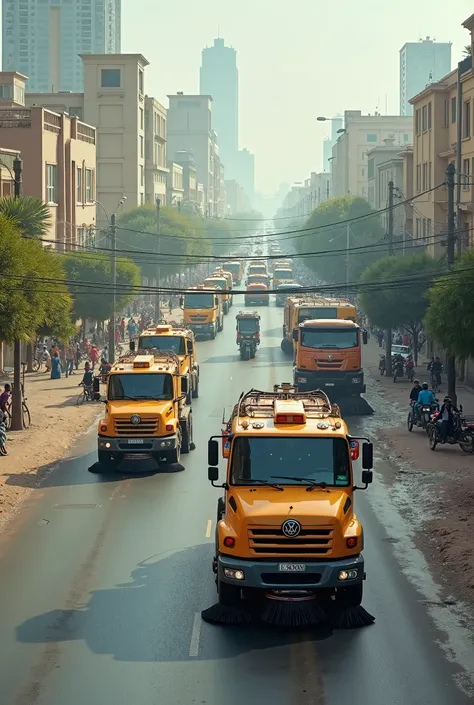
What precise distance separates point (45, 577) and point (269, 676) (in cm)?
637

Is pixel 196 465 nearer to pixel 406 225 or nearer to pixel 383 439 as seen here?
pixel 383 439

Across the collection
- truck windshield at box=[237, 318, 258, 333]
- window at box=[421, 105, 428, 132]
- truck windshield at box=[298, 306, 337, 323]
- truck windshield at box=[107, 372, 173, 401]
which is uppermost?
window at box=[421, 105, 428, 132]

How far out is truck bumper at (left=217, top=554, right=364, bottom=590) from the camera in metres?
16.4

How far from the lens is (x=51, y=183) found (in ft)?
236

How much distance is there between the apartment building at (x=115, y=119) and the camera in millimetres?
121250

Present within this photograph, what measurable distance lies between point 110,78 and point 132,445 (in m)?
98.0

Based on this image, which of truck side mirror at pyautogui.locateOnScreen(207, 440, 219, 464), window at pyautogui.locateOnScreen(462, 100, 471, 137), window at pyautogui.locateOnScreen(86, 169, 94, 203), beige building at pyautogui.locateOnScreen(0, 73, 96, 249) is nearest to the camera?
truck side mirror at pyautogui.locateOnScreen(207, 440, 219, 464)

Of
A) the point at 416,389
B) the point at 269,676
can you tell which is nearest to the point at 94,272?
the point at 416,389

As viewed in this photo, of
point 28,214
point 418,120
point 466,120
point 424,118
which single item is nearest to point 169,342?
point 28,214

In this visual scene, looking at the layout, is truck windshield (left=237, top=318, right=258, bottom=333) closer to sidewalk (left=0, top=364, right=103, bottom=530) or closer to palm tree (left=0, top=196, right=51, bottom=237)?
sidewalk (left=0, top=364, right=103, bottom=530)

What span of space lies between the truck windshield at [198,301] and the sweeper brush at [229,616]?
57.1 metres

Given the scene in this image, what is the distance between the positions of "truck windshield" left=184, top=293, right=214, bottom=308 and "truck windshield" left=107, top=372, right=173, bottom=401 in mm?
42796

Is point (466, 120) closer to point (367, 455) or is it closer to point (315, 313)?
point (315, 313)

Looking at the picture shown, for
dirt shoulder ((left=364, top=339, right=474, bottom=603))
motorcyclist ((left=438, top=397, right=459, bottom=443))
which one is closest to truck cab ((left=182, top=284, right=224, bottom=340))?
dirt shoulder ((left=364, top=339, right=474, bottom=603))
